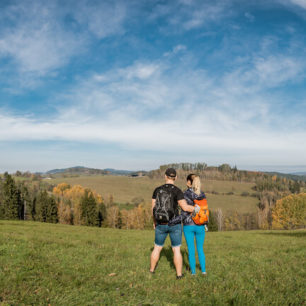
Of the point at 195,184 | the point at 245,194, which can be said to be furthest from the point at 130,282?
the point at 245,194

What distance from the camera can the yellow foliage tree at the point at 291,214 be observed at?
235ft

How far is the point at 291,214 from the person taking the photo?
73.4 m

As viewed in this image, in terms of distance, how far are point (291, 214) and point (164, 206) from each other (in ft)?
270

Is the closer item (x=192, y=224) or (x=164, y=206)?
(x=164, y=206)

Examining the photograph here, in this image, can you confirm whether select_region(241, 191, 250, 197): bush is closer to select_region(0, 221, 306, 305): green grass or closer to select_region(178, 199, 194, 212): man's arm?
select_region(0, 221, 306, 305): green grass

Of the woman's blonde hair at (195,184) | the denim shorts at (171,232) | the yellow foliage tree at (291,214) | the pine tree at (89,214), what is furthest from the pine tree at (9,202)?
the yellow foliage tree at (291,214)

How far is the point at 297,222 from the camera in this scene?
72250 millimetres

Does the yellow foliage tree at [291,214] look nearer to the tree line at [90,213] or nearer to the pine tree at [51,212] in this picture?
the tree line at [90,213]

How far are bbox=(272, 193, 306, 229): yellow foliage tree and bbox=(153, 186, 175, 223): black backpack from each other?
267 feet

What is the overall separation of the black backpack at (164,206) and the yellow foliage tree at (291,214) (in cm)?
8148

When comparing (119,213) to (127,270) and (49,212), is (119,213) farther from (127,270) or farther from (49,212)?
(127,270)

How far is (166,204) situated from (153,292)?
2299 millimetres

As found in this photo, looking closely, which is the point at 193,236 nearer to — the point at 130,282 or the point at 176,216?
the point at 176,216

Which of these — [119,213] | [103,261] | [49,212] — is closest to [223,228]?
[119,213]
